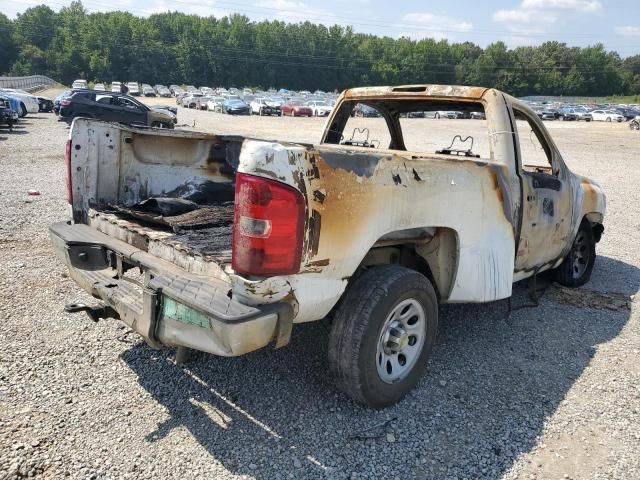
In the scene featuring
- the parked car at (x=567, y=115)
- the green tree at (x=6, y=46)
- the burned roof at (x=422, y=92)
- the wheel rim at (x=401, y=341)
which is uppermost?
the green tree at (x=6, y=46)

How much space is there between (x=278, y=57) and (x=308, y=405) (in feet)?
417

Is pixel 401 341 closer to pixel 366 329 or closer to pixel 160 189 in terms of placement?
pixel 366 329

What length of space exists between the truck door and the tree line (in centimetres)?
11143

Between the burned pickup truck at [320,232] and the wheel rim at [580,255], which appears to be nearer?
the burned pickup truck at [320,232]

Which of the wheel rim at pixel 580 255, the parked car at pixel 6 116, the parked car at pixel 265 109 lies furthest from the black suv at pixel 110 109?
the parked car at pixel 265 109

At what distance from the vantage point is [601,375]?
146 inches

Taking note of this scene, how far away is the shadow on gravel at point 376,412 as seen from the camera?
107 inches

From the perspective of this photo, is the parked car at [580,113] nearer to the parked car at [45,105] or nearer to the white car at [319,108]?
the white car at [319,108]

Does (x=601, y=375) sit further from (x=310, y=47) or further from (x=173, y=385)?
(x=310, y=47)

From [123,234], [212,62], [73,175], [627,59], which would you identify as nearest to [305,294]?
[123,234]

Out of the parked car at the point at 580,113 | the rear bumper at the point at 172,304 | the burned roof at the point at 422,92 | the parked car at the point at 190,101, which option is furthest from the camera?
the parked car at the point at 580,113

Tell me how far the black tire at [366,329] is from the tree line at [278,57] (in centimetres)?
11237

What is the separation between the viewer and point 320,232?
8.29 feet

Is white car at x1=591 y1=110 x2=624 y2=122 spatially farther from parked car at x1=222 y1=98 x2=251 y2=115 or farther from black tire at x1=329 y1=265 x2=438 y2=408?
black tire at x1=329 y1=265 x2=438 y2=408
